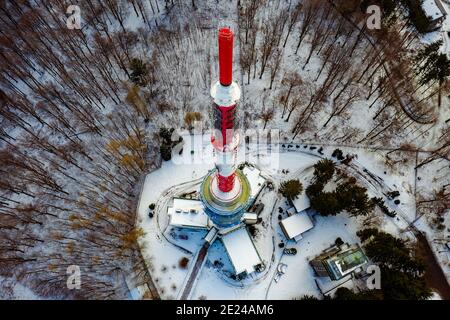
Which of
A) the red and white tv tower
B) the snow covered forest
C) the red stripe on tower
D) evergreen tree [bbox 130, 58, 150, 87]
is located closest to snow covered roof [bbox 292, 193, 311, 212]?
the red and white tv tower

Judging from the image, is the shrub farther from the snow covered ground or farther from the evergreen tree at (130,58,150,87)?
the evergreen tree at (130,58,150,87)

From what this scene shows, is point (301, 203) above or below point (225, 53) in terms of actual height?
below

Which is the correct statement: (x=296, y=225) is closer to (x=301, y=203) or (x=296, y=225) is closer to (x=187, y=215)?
(x=301, y=203)

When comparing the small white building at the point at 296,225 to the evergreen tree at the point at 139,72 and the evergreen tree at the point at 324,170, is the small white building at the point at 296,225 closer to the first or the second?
the evergreen tree at the point at 324,170

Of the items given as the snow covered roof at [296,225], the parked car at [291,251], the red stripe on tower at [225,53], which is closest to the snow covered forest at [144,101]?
the snow covered roof at [296,225]

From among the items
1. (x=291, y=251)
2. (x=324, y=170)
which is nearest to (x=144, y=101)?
(x=324, y=170)

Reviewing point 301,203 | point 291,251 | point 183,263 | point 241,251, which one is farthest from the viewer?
point 301,203
